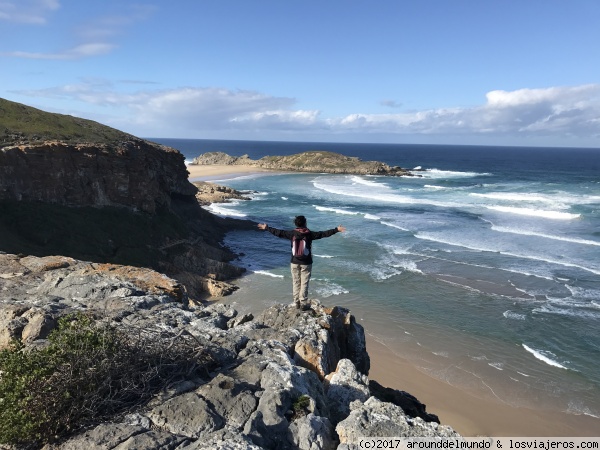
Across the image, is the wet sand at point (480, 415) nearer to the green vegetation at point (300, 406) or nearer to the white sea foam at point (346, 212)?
the green vegetation at point (300, 406)

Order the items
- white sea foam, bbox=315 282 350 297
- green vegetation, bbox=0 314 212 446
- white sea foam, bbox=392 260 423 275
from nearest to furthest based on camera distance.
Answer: green vegetation, bbox=0 314 212 446 → white sea foam, bbox=315 282 350 297 → white sea foam, bbox=392 260 423 275

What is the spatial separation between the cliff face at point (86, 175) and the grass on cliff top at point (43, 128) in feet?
3.57

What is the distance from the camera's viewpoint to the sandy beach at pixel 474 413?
13.7 meters

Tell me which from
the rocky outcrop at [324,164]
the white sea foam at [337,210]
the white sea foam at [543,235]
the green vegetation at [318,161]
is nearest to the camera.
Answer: the white sea foam at [543,235]

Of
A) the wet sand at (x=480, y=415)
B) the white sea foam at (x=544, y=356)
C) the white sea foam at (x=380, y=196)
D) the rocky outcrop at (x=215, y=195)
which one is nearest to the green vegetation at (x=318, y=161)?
the white sea foam at (x=380, y=196)

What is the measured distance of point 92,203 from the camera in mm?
27328

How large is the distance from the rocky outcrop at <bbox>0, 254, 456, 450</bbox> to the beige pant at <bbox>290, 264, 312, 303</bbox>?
1.07ft

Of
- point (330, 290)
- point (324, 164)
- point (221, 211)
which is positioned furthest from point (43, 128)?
point (324, 164)

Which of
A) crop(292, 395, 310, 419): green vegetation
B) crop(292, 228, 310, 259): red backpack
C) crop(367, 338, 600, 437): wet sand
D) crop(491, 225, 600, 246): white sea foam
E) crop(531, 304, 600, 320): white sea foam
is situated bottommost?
crop(367, 338, 600, 437): wet sand

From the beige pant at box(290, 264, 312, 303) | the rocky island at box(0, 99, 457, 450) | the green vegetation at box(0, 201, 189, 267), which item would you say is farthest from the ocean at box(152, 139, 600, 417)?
the beige pant at box(290, 264, 312, 303)

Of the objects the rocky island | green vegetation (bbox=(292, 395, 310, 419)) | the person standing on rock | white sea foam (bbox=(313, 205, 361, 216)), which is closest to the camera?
the rocky island

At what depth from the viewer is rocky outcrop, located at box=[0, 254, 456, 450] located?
5.26 metres

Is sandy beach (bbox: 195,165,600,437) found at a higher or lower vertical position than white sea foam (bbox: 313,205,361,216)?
lower

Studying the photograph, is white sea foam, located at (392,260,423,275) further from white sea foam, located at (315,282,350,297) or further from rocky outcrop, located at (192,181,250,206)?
rocky outcrop, located at (192,181,250,206)
